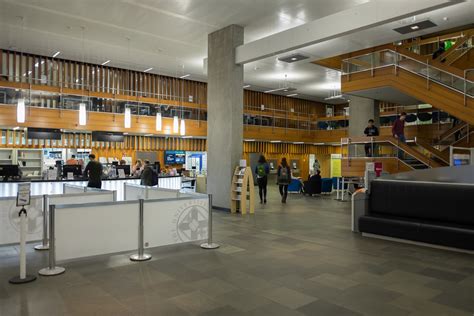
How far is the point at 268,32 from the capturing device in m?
11.7

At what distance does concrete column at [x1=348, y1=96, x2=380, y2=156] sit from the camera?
15.3 metres

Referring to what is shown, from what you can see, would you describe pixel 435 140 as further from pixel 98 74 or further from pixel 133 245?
pixel 98 74

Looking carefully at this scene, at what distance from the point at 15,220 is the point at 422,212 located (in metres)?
7.01

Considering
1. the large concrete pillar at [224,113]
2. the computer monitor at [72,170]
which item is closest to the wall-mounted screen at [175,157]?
the computer monitor at [72,170]

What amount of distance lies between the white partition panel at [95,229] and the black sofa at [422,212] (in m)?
4.56

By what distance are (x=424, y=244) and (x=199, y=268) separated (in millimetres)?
4129

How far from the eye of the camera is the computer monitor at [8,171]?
34.3 ft

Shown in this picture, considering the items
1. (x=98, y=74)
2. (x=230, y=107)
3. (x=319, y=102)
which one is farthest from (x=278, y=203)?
(x=319, y=102)

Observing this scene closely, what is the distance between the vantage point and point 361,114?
51.1 ft

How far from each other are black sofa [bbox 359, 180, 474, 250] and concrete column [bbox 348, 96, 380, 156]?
8.51 meters

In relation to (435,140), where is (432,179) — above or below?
below

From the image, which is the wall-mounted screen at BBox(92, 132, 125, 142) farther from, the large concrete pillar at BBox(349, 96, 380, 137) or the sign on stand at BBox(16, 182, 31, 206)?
the sign on stand at BBox(16, 182, 31, 206)

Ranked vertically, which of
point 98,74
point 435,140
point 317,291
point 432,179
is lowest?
point 317,291

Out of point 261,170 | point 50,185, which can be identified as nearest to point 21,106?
point 50,185
